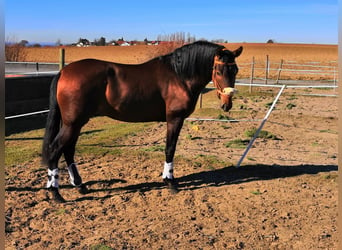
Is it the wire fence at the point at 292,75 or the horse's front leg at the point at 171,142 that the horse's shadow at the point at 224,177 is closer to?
the horse's front leg at the point at 171,142

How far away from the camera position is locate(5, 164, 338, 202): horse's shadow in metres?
3.88

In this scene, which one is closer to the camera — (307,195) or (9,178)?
(307,195)

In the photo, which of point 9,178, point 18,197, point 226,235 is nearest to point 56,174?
point 18,197

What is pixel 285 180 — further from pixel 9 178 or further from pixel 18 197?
pixel 9 178

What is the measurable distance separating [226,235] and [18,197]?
2291mm

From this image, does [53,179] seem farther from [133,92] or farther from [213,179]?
[213,179]

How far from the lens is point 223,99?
3.63 m

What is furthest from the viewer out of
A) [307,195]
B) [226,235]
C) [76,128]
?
[307,195]

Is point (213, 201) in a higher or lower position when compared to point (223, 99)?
lower

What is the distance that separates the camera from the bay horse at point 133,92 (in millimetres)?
3461

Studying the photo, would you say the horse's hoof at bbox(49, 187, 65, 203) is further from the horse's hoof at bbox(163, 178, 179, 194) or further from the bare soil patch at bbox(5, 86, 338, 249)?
the horse's hoof at bbox(163, 178, 179, 194)

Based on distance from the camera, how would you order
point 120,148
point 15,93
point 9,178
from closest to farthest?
point 9,178 → point 120,148 → point 15,93

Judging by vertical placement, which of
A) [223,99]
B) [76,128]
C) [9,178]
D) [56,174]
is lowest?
[9,178]

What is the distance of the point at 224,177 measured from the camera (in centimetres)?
444
